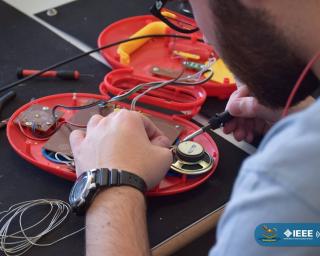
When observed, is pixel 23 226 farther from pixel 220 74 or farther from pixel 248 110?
pixel 220 74

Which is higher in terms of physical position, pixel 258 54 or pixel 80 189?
pixel 258 54

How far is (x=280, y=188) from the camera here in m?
0.41

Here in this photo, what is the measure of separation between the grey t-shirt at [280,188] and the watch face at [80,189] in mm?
278

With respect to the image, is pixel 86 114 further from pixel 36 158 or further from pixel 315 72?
pixel 315 72

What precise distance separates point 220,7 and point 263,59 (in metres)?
0.09

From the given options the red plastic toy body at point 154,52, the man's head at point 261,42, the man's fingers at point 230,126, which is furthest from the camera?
the red plastic toy body at point 154,52

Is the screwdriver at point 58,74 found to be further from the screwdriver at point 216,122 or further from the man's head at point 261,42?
the man's head at point 261,42

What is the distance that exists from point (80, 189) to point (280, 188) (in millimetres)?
352

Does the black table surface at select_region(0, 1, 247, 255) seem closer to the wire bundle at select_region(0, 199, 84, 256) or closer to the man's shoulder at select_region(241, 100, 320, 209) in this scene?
the wire bundle at select_region(0, 199, 84, 256)

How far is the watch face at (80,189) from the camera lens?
2.21 ft

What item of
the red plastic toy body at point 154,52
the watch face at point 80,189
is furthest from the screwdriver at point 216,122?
the watch face at point 80,189

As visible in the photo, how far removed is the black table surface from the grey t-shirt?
275 mm

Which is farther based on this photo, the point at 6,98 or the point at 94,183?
the point at 6,98

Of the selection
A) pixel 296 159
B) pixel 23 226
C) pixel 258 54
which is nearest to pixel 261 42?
pixel 258 54
